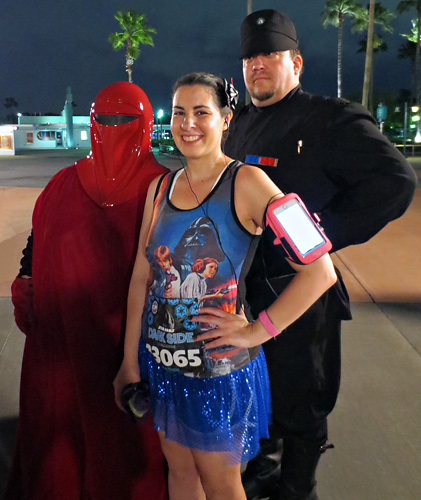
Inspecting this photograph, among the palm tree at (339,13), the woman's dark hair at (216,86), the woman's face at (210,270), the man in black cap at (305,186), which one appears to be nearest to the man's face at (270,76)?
the man in black cap at (305,186)

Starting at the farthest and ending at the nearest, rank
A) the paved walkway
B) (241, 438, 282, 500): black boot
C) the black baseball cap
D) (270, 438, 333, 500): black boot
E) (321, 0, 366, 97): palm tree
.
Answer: (321, 0, 366, 97): palm tree, the paved walkway, (241, 438, 282, 500): black boot, (270, 438, 333, 500): black boot, the black baseball cap

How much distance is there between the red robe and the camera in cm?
185

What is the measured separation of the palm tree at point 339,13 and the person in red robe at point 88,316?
4049 centimetres

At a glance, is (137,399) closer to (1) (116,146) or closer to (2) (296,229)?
(2) (296,229)

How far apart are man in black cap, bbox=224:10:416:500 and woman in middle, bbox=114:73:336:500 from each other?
0.36 metres

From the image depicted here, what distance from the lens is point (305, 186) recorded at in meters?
1.96

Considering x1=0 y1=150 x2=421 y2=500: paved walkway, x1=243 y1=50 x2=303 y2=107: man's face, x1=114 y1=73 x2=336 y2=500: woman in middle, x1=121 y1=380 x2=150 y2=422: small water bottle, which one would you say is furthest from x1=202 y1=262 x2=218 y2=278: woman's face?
x1=0 y1=150 x2=421 y2=500: paved walkway

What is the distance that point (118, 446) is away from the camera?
2.01 metres

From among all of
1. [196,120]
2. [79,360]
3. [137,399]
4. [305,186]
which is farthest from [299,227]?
[79,360]

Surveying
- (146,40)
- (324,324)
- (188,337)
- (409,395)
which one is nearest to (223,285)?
(188,337)

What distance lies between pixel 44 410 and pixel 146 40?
45.2m

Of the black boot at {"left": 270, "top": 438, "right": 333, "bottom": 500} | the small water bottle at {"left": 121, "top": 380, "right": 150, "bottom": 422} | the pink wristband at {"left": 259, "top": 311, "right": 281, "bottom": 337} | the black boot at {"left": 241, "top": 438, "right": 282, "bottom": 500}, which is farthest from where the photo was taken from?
the black boot at {"left": 241, "top": 438, "right": 282, "bottom": 500}

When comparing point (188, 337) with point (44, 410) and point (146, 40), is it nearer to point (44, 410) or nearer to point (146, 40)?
point (44, 410)

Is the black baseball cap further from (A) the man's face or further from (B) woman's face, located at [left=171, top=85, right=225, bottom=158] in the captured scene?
(B) woman's face, located at [left=171, top=85, right=225, bottom=158]
